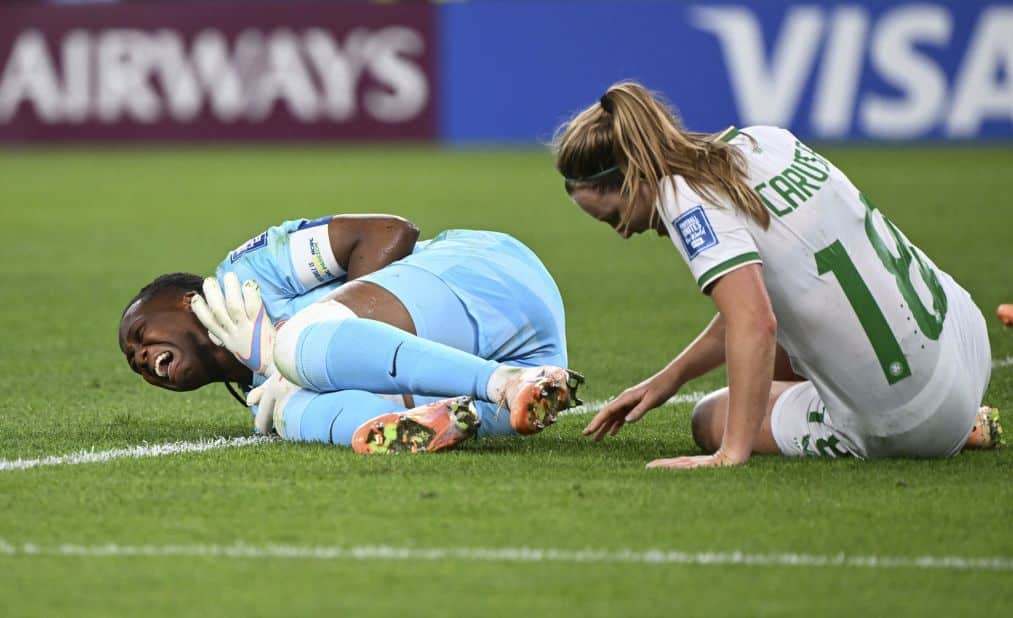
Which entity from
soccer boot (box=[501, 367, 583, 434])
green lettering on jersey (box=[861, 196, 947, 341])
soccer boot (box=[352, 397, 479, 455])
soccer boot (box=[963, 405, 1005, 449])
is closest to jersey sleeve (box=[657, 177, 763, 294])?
green lettering on jersey (box=[861, 196, 947, 341])

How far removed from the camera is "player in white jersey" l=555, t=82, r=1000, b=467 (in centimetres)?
431

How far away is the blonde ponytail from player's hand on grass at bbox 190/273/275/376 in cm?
99

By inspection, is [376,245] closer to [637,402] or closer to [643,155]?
[637,402]

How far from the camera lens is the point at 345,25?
1981 centimetres

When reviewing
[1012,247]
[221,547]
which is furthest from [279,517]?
[1012,247]

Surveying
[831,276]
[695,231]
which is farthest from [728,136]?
[831,276]

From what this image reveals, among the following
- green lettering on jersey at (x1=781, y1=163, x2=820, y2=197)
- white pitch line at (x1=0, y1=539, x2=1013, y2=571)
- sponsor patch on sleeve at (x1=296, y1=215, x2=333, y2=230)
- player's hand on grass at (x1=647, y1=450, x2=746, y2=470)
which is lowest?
player's hand on grass at (x1=647, y1=450, x2=746, y2=470)

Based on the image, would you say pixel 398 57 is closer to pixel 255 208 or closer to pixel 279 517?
pixel 255 208

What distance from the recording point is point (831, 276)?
4.43 metres

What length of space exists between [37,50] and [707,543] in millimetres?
17572

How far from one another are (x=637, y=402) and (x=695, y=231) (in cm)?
74

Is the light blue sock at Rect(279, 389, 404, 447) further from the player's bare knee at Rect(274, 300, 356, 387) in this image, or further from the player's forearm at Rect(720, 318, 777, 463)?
the player's forearm at Rect(720, 318, 777, 463)

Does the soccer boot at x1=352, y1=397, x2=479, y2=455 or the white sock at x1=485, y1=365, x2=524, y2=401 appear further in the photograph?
the soccer boot at x1=352, y1=397, x2=479, y2=455

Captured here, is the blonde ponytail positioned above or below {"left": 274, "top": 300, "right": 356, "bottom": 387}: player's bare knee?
above
